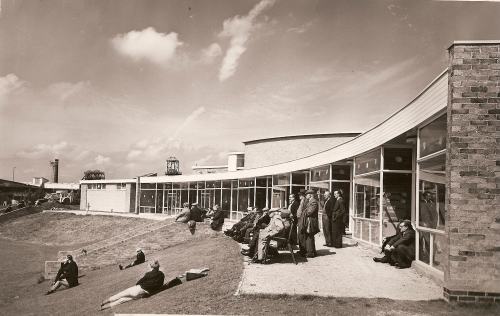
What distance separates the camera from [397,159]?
9094 mm

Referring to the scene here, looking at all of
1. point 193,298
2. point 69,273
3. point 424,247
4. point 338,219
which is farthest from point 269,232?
point 69,273

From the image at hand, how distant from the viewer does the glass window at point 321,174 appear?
13.5 metres

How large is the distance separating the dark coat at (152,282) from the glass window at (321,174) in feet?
24.1

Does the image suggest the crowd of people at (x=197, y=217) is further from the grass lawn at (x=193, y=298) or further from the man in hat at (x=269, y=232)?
the man in hat at (x=269, y=232)

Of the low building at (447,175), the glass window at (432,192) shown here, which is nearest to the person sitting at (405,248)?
the low building at (447,175)

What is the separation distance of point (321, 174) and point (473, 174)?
8.73 m

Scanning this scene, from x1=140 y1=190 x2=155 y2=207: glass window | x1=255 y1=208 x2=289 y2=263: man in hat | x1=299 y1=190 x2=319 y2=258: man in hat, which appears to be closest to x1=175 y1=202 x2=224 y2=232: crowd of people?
x1=299 y1=190 x2=319 y2=258: man in hat

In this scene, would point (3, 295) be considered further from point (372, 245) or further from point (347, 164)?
point (347, 164)

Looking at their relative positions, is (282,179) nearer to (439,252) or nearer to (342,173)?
(342,173)

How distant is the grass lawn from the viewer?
5.35 meters

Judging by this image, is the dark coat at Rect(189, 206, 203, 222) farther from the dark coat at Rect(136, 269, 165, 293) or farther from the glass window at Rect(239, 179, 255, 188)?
the dark coat at Rect(136, 269, 165, 293)

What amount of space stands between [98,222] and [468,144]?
82.4ft

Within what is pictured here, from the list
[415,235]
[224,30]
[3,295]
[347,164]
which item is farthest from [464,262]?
[3,295]

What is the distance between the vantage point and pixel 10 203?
36.1m
